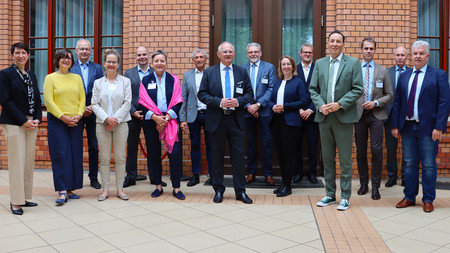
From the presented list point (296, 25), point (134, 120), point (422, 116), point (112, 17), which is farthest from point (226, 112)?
point (112, 17)

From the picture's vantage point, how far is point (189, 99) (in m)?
6.60

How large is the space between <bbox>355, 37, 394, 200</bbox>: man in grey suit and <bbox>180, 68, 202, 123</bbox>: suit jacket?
2.34m

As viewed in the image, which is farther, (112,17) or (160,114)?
(112,17)

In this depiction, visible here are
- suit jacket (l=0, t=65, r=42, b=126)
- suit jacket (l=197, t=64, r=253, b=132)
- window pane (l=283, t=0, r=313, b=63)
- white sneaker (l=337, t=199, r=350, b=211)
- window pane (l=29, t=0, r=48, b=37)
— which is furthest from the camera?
window pane (l=29, t=0, r=48, b=37)

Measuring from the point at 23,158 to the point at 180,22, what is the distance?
3.44m

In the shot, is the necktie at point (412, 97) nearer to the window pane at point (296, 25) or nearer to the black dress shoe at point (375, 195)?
the black dress shoe at point (375, 195)

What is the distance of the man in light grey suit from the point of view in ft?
21.6

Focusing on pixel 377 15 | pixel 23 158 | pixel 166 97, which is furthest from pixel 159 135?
pixel 377 15

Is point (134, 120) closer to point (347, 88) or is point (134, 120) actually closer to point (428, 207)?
point (347, 88)

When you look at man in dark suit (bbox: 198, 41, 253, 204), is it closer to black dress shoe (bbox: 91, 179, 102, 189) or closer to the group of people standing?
the group of people standing

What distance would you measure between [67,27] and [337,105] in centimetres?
540

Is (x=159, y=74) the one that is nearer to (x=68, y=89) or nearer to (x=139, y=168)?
(x=68, y=89)

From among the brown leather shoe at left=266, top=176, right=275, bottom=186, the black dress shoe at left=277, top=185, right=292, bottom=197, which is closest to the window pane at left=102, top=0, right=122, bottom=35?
the brown leather shoe at left=266, top=176, right=275, bottom=186

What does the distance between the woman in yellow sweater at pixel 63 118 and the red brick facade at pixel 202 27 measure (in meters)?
1.96
